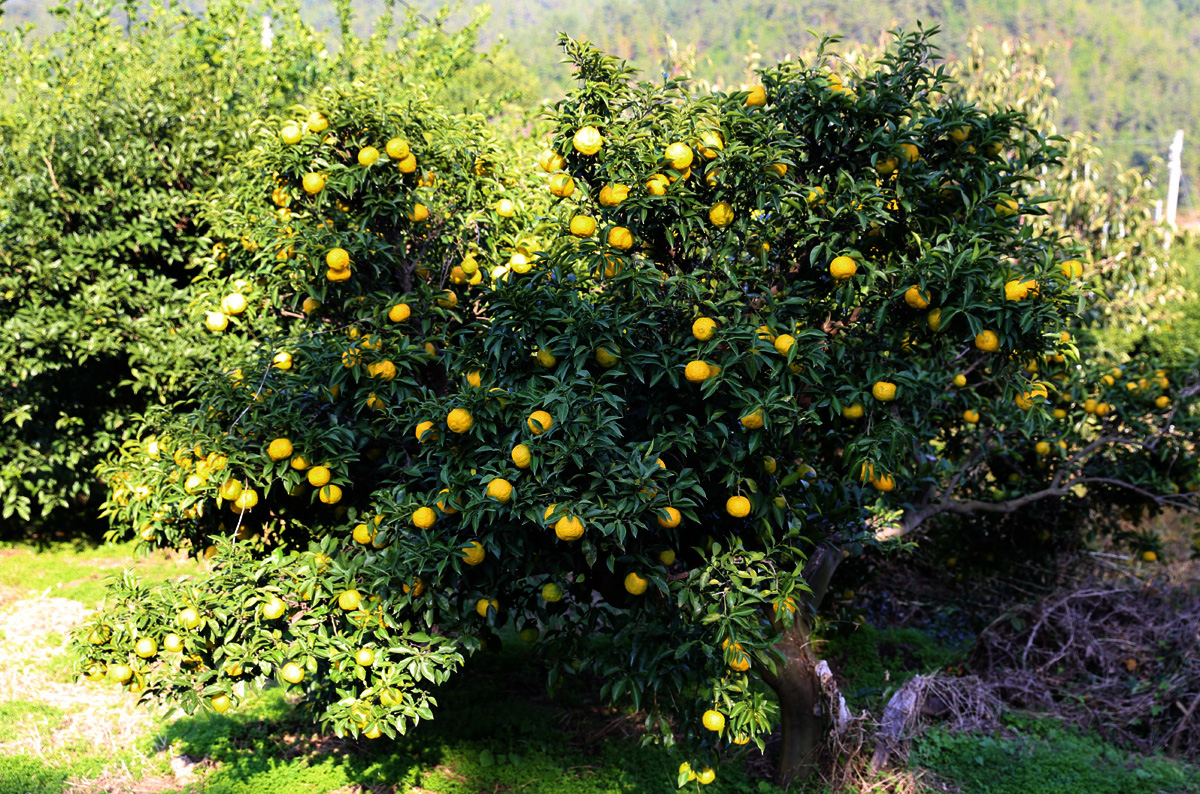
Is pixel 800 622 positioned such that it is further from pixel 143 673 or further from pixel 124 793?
pixel 124 793

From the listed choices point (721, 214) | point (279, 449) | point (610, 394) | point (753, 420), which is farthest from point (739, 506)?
point (279, 449)

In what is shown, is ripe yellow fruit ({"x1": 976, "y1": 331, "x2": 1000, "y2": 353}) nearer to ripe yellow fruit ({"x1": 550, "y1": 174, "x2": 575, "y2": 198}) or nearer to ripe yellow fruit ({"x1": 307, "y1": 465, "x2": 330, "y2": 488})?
ripe yellow fruit ({"x1": 550, "y1": 174, "x2": 575, "y2": 198})

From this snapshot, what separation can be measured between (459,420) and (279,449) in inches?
26.5

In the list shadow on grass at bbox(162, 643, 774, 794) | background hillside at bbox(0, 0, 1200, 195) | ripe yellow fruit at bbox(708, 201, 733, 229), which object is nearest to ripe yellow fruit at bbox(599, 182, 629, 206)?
ripe yellow fruit at bbox(708, 201, 733, 229)

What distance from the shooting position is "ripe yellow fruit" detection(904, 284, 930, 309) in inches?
99.3

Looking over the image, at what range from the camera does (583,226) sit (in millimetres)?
2660

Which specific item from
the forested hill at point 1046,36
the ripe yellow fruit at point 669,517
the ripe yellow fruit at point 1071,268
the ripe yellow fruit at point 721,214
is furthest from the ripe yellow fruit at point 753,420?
the forested hill at point 1046,36

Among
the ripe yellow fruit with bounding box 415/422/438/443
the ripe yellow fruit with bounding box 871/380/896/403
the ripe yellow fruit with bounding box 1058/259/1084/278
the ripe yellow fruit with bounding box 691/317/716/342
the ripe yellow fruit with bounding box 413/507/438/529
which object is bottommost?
the ripe yellow fruit with bounding box 413/507/438/529

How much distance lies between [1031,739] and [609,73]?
3.51m

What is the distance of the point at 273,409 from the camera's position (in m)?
2.85

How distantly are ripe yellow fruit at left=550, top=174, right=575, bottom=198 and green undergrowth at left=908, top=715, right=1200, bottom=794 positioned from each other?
2.82m

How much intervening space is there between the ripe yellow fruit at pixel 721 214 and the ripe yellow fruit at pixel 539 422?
82 centimetres

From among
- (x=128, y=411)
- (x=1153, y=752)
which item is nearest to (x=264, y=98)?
(x=128, y=411)

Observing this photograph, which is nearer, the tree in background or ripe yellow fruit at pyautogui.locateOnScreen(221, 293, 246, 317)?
ripe yellow fruit at pyautogui.locateOnScreen(221, 293, 246, 317)
